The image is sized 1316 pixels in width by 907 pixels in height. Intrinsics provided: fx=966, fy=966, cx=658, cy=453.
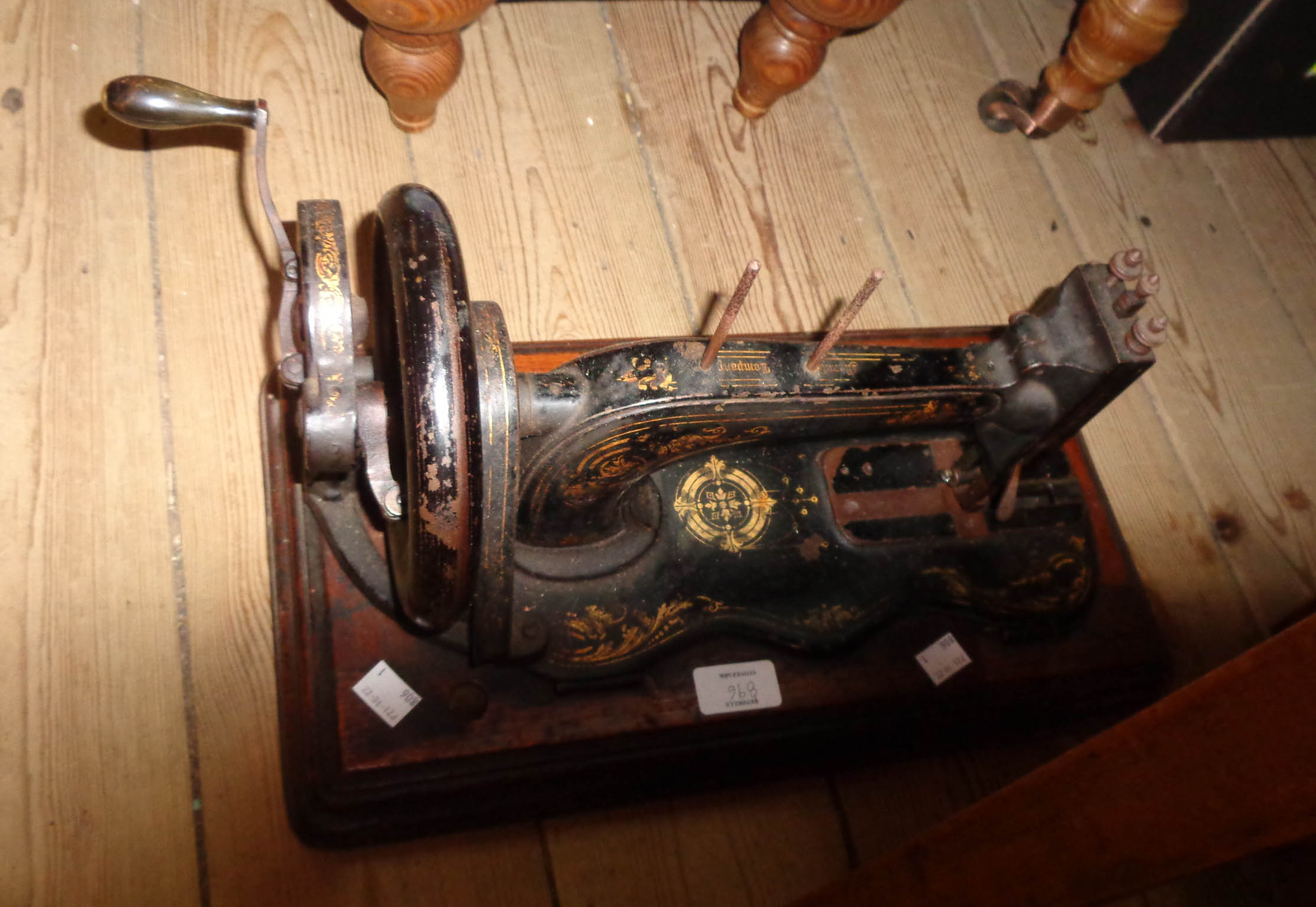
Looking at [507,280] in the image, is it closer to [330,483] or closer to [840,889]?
[330,483]

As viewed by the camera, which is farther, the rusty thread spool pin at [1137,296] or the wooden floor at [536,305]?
the wooden floor at [536,305]

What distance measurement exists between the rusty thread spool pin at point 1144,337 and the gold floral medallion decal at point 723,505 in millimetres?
469

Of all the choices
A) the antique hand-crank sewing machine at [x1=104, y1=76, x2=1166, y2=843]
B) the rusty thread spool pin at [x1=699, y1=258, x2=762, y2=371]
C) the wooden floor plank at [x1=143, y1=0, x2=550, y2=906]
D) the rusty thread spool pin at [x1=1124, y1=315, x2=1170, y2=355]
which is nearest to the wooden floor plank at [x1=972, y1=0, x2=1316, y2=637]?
the antique hand-crank sewing machine at [x1=104, y1=76, x2=1166, y2=843]

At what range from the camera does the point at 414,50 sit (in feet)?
4.70

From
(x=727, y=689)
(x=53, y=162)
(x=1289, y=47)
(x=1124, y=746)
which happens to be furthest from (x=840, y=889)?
(x=1289, y=47)

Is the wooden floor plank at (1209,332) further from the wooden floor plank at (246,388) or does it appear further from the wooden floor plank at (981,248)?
the wooden floor plank at (246,388)

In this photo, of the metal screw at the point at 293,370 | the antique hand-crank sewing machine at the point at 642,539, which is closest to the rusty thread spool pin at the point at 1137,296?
Answer: the antique hand-crank sewing machine at the point at 642,539

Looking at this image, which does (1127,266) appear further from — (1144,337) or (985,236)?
(985,236)

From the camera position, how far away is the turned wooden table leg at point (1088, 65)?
165cm

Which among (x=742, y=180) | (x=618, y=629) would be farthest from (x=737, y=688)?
(x=742, y=180)

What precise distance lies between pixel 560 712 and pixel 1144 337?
0.79 meters

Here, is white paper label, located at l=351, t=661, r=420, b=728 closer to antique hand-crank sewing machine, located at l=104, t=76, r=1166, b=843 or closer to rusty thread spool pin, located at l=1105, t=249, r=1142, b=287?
antique hand-crank sewing machine, located at l=104, t=76, r=1166, b=843

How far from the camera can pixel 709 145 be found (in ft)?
5.78

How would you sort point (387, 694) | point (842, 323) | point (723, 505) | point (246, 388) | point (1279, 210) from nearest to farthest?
point (842, 323) → point (387, 694) → point (723, 505) → point (246, 388) → point (1279, 210)
